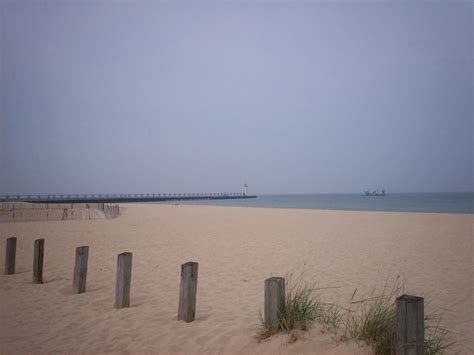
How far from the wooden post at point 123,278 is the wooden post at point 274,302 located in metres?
2.52

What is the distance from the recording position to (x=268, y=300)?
156 inches

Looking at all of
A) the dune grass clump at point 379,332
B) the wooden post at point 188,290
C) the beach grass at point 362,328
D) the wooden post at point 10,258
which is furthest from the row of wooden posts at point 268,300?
the wooden post at point 10,258

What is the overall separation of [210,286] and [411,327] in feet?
15.4

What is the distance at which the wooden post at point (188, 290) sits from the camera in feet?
15.1

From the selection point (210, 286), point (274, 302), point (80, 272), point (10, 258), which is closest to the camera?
point (274, 302)

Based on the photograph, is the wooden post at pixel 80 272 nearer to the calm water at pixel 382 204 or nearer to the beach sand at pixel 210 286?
the beach sand at pixel 210 286

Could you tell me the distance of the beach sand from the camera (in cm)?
422

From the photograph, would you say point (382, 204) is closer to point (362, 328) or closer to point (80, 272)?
point (80, 272)

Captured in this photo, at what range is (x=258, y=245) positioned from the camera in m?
12.2

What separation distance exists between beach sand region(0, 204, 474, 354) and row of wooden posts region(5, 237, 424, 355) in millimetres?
202

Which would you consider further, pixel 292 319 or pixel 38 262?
pixel 38 262

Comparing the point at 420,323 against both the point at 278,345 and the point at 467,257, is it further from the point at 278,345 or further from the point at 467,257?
the point at 467,257

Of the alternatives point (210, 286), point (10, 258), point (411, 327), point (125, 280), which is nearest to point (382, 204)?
point (210, 286)

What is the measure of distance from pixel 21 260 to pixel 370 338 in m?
9.64
